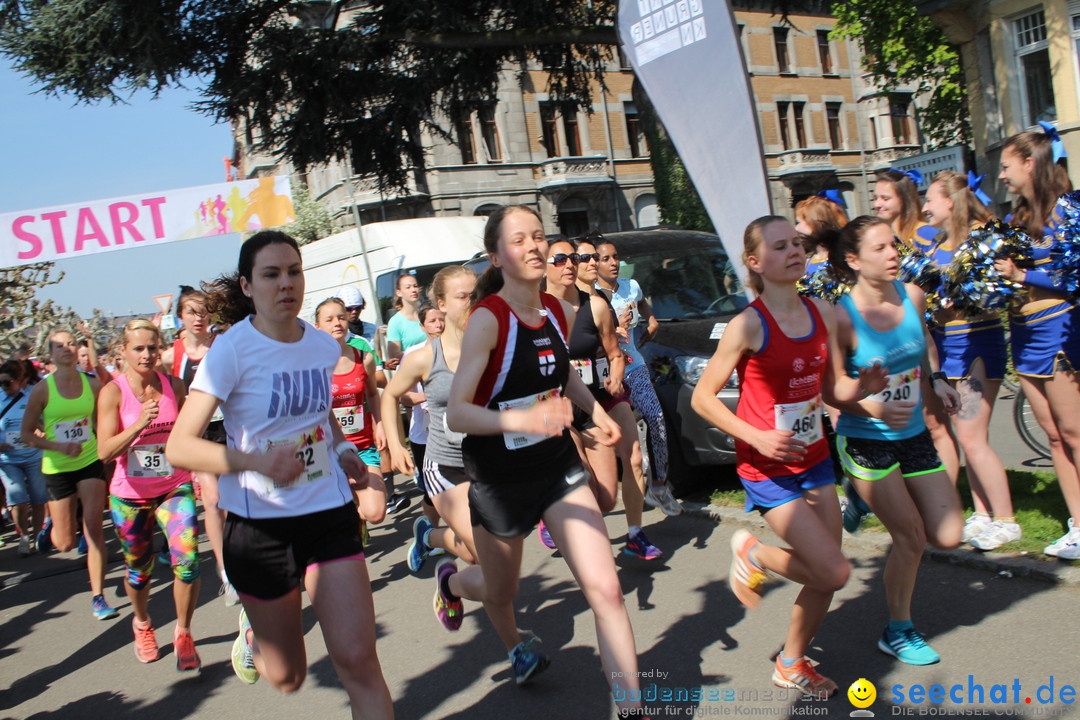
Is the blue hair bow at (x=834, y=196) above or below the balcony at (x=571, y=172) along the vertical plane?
below

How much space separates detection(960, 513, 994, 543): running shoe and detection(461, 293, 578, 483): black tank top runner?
2.61 m

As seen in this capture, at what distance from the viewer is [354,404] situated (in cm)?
703

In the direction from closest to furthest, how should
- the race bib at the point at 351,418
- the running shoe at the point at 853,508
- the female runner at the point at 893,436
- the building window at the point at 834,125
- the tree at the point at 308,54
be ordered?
the female runner at the point at 893,436
the running shoe at the point at 853,508
the race bib at the point at 351,418
the tree at the point at 308,54
the building window at the point at 834,125

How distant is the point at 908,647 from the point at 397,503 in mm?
6042

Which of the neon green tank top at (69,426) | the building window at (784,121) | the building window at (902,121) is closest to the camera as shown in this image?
the neon green tank top at (69,426)

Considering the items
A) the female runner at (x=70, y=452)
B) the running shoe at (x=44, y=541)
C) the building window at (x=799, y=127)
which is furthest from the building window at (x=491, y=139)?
the female runner at (x=70, y=452)

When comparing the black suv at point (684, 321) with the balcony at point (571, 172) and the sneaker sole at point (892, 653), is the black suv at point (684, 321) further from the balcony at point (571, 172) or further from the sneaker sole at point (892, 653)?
the balcony at point (571, 172)

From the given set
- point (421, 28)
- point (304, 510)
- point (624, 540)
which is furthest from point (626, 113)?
point (304, 510)

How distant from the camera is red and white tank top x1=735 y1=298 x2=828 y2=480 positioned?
11.9 feet

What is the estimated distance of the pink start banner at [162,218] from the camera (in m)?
15.0

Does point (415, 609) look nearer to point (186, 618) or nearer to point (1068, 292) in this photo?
point (186, 618)

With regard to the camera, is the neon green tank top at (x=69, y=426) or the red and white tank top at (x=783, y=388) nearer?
the red and white tank top at (x=783, y=388)

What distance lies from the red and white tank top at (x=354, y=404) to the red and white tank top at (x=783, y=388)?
13.0ft

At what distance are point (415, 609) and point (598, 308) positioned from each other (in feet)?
7.34
